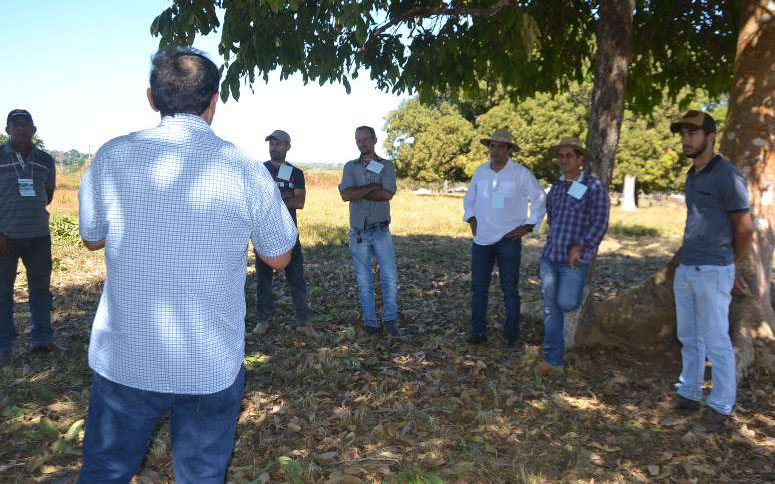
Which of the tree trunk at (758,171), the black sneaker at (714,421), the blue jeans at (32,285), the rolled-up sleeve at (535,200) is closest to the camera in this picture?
the black sneaker at (714,421)

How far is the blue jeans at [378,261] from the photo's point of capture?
602 centimetres

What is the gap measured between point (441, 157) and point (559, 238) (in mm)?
40427

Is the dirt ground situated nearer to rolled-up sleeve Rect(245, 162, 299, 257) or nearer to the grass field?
the grass field

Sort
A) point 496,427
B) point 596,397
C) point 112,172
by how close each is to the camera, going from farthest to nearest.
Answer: point 596,397 → point 496,427 → point 112,172

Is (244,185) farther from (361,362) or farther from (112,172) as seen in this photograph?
(361,362)

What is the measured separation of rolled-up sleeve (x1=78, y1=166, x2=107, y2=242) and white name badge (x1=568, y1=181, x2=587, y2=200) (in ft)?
12.2

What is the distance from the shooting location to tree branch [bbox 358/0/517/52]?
5529 mm

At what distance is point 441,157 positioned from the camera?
146ft

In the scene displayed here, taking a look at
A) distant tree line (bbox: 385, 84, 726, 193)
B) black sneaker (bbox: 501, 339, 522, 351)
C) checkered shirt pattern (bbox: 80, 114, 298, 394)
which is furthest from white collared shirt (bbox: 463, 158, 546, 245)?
distant tree line (bbox: 385, 84, 726, 193)

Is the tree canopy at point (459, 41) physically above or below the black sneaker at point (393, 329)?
above

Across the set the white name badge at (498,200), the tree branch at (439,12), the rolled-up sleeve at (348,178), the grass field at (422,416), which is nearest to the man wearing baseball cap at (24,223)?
the grass field at (422,416)

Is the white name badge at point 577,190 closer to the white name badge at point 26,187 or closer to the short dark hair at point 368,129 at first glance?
the short dark hair at point 368,129

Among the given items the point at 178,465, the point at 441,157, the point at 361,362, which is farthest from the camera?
the point at 441,157

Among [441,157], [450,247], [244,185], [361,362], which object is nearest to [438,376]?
[361,362]
